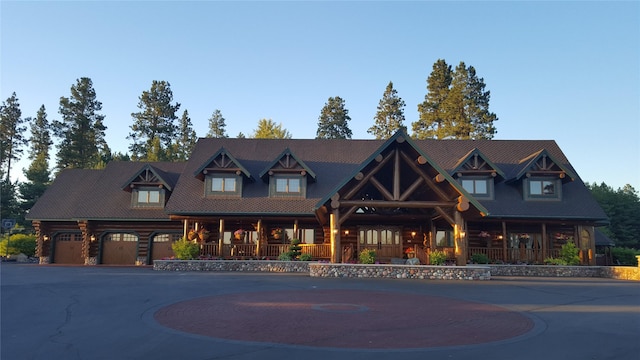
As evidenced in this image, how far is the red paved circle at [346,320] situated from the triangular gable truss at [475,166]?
15.8 meters

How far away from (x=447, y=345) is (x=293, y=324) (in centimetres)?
339

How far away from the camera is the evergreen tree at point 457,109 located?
53875 millimetres

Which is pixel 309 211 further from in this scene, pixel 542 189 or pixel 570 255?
pixel 570 255

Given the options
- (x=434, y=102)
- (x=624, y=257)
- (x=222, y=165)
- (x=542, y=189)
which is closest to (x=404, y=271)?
(x=542, y=189)

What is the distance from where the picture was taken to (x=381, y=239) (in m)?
28.3

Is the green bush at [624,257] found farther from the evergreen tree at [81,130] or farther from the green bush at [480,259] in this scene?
the evergreen tree at [81,130]

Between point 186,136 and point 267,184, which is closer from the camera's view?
point 267,184

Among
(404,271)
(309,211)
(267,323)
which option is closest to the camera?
(267,323)

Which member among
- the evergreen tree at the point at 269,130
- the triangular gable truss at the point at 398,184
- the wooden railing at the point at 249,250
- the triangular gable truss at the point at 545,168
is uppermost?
the evergreen tree at the point at 269,130

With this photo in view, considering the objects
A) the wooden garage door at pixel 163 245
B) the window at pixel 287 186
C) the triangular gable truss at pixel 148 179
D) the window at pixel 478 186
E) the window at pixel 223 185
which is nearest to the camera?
the window at pixel 478 186

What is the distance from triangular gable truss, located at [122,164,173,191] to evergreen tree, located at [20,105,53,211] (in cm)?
2547

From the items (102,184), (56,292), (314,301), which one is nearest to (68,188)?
(102,184)

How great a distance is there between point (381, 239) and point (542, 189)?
36.3 feet

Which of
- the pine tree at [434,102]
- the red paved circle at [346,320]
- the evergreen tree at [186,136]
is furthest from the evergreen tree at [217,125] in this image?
the red paved circle at [346,320]
